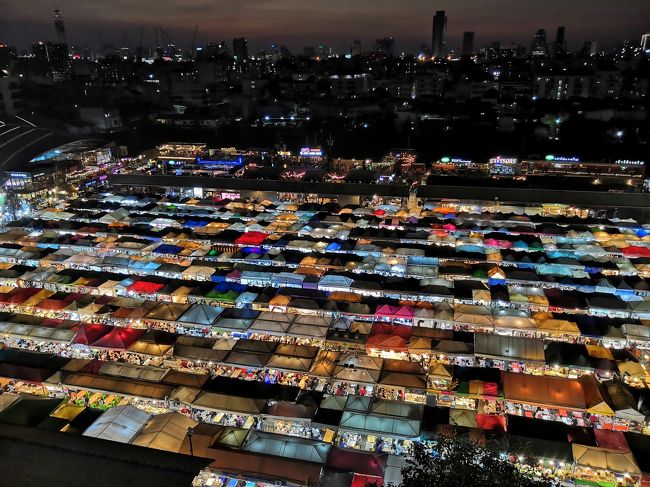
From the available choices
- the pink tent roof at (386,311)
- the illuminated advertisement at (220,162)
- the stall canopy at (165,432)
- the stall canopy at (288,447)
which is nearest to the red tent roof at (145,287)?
the stall canopy at (165,432)

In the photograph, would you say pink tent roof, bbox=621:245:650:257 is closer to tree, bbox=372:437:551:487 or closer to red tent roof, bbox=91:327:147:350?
tree, bbox=372:437:551:487

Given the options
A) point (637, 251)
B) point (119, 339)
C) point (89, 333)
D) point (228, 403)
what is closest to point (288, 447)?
point (228, 403)

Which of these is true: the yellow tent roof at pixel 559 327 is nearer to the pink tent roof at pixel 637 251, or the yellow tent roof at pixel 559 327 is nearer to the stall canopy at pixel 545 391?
the stall canopy at pixel 545 391

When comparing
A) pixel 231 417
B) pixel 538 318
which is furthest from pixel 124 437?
pixel 538 318

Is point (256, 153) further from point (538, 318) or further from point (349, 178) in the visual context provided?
point (538, 318)

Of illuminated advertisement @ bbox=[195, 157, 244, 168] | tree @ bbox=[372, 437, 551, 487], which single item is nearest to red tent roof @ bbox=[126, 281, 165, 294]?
tree @ bbox=[372, 437, 551, 487]

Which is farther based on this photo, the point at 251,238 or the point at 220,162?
the point at 220,162

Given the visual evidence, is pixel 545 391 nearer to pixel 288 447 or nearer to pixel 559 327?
pixel 559 327
